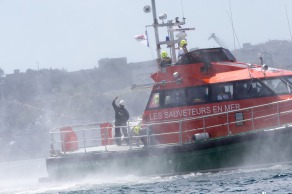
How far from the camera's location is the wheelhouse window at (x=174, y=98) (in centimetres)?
1756

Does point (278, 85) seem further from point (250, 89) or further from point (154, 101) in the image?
point (154, 101)

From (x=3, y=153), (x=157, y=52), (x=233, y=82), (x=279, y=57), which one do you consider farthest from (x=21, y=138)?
(x=233, y=82)

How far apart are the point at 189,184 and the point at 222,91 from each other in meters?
2.65

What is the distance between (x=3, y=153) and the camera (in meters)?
35.9

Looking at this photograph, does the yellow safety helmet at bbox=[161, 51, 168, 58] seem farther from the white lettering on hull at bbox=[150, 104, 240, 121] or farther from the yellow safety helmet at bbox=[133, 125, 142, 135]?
the yellow safety helmet at bbox=[133, 125, 142, 135]

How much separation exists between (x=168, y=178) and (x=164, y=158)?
0.48 metres

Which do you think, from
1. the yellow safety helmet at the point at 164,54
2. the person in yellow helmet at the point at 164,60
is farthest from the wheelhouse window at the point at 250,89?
the yellow safety helmet at the point at 164,54

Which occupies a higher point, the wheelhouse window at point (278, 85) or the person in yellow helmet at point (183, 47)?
the person in yellow helmet at point (183, 47)

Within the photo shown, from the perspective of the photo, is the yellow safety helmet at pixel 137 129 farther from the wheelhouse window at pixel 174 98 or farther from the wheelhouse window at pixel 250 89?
the wheelhouse window at pixel 250 89

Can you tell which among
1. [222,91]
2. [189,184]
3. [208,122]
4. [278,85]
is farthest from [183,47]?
[189,184]

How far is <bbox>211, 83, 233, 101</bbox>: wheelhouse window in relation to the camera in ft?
56.4

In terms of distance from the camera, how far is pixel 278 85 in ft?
56.4

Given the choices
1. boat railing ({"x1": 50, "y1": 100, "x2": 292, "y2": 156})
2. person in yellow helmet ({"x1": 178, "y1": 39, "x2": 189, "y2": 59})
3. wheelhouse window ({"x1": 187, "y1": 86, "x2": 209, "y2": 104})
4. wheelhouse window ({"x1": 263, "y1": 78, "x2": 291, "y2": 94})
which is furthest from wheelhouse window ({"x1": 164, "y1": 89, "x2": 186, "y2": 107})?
wheelhouse window ({"x1": 263, "y1": 78, "x2": 291, "y2": 94})

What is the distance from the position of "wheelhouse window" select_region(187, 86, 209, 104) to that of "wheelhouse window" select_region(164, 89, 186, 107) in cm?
16
